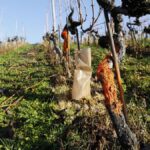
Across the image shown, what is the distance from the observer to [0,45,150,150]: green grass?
7.28 metres

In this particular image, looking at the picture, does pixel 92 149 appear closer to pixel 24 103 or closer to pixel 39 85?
pixel 24 103

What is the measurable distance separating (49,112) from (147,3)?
414cm

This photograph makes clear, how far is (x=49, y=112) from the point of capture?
9055 millimetres

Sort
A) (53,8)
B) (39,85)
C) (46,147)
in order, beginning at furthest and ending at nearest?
(53,8) → (39,85) → (46,147)

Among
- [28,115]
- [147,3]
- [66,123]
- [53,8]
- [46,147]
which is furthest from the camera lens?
[53,8]

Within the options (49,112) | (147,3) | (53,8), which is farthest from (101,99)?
(53,8)

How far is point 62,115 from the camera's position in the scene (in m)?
8.70

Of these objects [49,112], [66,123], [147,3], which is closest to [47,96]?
[49,112]

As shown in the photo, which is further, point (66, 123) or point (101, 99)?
point (101, 99)

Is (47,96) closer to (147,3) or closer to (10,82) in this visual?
(10,82)

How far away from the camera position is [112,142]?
22.9ft

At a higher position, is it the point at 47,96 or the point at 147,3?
the point at 147,3

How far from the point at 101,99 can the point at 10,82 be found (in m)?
4.48

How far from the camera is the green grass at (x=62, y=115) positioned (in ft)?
23.9
